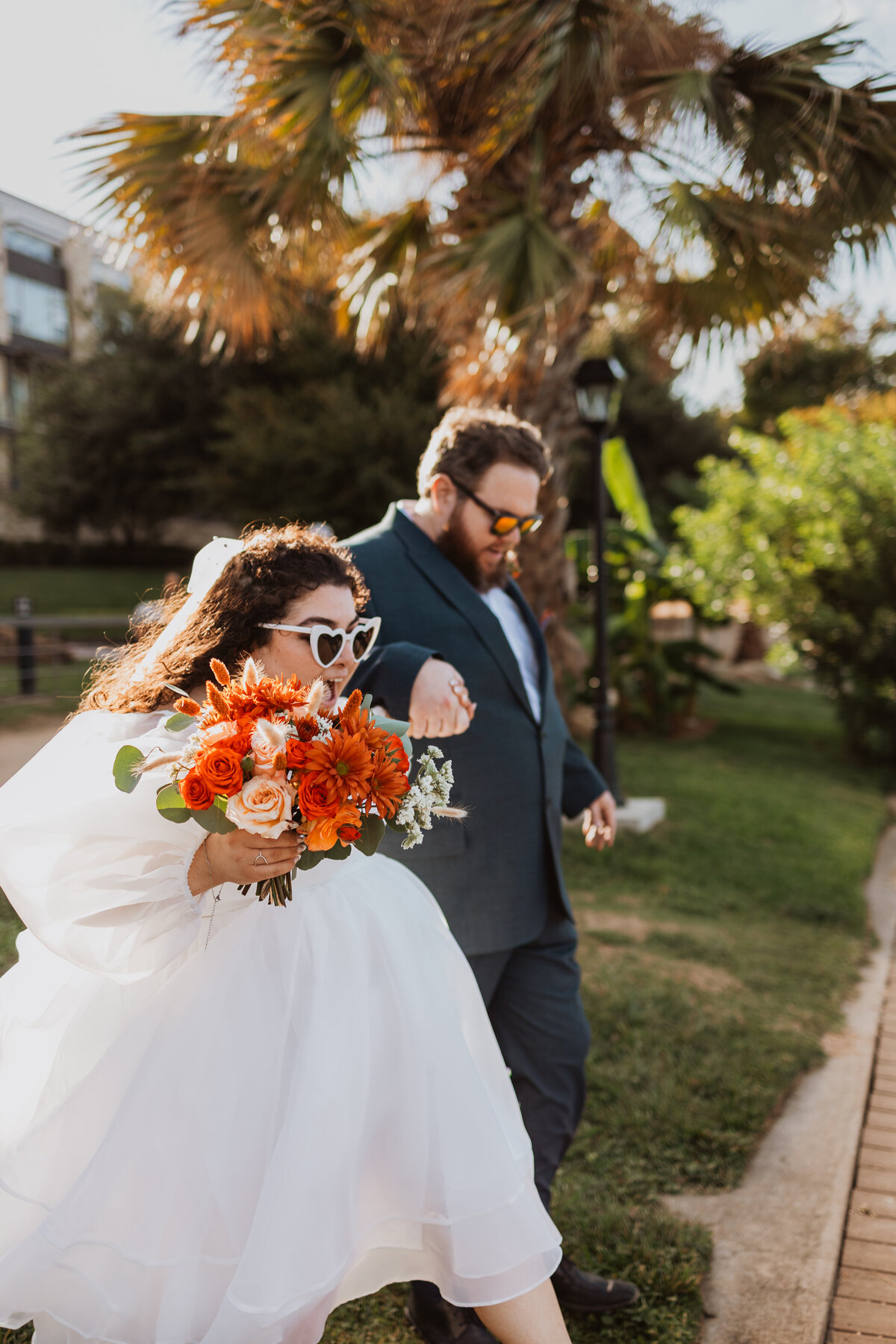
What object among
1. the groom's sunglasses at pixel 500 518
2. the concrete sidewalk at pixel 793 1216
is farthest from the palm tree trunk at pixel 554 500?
the groom's sunglasses at pixel 500 518

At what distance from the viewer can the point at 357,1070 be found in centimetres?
172

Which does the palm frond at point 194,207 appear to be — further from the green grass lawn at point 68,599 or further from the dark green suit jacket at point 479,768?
the green grass lawn at point 68,599

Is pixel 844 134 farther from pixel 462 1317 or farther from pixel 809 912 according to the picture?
pixel 462 1317

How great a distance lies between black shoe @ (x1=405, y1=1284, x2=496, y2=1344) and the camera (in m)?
2.41

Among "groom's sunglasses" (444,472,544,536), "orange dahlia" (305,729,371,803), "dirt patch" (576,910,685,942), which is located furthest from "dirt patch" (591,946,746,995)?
"orange dahlia" (305,729,371,803)

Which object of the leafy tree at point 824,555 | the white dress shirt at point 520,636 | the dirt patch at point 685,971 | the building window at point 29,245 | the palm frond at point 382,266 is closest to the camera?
the white dress shirt at point 520,636

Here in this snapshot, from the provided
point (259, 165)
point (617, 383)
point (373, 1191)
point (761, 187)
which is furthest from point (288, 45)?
point (373, 1191)

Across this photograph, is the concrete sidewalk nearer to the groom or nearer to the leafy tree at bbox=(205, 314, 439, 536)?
the groom

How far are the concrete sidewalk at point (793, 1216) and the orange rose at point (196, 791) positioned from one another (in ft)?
6.83

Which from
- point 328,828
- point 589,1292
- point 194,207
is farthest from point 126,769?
point 194,207

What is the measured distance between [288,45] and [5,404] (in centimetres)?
1700

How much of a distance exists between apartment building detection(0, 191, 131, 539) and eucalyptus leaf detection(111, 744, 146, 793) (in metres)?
4.97

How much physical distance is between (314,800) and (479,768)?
111 cm

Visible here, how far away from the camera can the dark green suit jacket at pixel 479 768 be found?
8.42 feet
